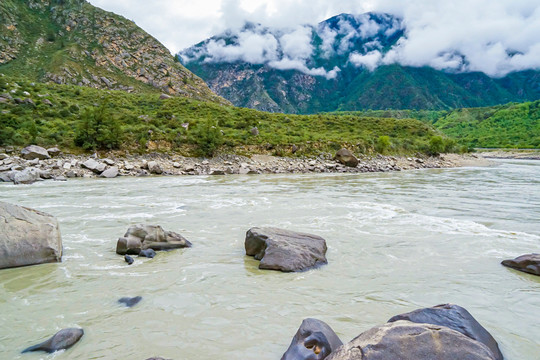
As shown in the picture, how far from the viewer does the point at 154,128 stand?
40.0m

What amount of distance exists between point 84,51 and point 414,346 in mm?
96141

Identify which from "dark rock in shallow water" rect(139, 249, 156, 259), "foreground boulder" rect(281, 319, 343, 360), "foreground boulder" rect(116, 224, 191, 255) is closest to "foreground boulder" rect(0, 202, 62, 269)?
"foreground boulder" rect(116, 224, 191, 255)

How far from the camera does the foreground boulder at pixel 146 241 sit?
7.92 m

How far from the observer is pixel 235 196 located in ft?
60.1

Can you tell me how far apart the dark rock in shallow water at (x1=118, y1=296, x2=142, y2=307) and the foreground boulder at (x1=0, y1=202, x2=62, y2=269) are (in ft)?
9.60

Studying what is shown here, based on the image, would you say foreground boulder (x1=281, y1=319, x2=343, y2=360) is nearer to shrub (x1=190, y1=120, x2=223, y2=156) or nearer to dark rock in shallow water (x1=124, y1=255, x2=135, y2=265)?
dark rock in shallow water (x1=124, y1=255, x2=135, y2=265)

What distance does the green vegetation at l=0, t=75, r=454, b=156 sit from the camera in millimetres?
33875

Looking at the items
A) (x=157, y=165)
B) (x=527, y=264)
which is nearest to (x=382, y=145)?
(x=157, y=165)

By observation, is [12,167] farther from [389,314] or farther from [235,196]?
[389,314]

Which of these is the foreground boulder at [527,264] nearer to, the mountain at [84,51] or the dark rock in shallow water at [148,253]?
the dark rock in shallow water at [148,253]

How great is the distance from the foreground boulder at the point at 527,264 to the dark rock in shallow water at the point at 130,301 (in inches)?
298

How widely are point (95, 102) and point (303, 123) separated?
1376 inches

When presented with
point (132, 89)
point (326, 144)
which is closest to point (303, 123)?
point (326, 144)

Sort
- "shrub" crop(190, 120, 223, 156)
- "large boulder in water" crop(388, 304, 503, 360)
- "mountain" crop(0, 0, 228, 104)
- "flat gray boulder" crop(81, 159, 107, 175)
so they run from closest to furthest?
"large boulder in water" crop(388, 304, 503, 360)
"flat gray boulder" crop(81, 159, 107, 175)
"shrub" crop(190, 120, 223, 156)
"mountain" crop(0, 0, 228, 104)
